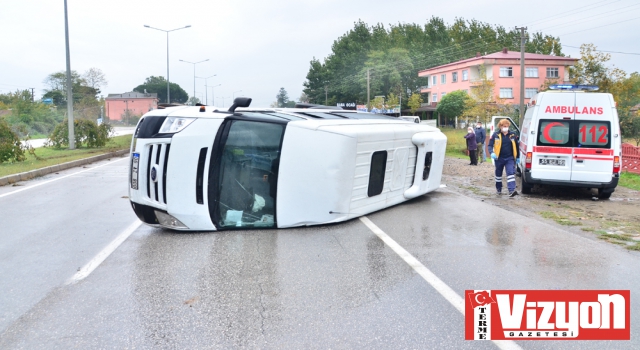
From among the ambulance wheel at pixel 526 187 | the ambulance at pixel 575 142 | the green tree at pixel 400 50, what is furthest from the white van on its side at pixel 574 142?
the green tree at pixel 400 50

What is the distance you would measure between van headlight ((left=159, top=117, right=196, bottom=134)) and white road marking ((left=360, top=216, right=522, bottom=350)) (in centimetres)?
317

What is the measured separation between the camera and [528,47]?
289 feet

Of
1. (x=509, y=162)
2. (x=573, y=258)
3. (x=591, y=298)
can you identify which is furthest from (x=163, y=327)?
(x=509, y=162)

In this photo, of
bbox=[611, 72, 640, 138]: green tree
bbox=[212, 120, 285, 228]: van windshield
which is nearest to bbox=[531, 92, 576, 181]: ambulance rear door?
bbox=[212, 120, 285, 228]: van windshield

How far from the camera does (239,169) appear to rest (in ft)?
27.6

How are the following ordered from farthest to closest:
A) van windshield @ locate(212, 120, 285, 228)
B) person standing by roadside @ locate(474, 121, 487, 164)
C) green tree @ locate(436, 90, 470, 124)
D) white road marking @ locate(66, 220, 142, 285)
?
green tree @ locate(436, 90, 470, 124) < person standing by roadside @ locate(474, 121, 487, 164) < van windshield @ locate(212, 120, 285, 228) < white road marking @ locate(66, 220, 142, 285)

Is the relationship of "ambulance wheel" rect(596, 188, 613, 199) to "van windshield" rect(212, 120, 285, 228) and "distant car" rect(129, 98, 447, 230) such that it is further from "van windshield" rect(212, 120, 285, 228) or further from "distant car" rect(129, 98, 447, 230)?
"van windshield" rect(212, 120, 285, 228)

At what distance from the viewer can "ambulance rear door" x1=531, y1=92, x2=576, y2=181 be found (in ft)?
43.1

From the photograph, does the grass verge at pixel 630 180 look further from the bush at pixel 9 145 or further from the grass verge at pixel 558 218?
the bush at pixel 9 145

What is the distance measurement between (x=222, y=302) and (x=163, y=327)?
0.73 metres

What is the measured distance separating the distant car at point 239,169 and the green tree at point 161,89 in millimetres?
124692

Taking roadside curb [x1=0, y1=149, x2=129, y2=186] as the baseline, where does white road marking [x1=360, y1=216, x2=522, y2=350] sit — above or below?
below

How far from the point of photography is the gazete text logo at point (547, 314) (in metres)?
4.47

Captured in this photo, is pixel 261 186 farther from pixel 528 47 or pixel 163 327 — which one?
pixel 528 47
